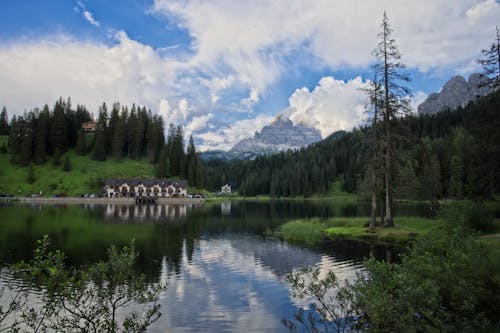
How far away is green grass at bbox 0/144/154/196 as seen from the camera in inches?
5492

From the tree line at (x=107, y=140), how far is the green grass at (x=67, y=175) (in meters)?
3.95

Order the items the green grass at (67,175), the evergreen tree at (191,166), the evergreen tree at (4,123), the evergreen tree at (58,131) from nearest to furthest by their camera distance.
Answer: the green grass at (67,175) → the evergreen tree at (58,131) → the evergreen tree at (191,166) → the evergreen tree at (4,123)

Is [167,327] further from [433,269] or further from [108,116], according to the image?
[108,116]

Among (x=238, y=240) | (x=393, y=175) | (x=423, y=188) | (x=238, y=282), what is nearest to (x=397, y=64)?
(x=393, y=175)

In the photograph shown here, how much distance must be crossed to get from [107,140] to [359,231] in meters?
154

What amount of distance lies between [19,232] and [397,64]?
5177cm

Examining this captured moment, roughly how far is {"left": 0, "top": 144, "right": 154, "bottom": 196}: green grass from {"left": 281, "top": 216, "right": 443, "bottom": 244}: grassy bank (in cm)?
11562

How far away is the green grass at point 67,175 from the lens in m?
139

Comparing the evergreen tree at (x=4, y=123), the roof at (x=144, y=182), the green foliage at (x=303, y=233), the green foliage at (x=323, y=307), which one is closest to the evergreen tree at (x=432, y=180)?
the green foliage at (x=303, y=233)

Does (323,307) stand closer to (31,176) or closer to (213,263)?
(213,263)

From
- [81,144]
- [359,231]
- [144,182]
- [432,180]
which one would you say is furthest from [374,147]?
[81,144]

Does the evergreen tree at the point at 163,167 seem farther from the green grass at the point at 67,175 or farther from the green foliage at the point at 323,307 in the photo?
the green foliage at the point at 323,307

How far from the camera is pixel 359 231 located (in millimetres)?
46031

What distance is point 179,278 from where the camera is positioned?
86.4 feet
